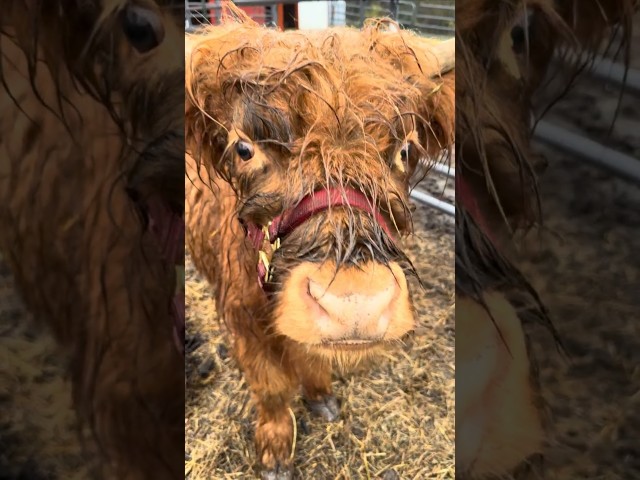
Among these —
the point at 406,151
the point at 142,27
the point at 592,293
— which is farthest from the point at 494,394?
the point at 406,151

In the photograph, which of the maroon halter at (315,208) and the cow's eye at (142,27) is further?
the maroon halter at (315,208)

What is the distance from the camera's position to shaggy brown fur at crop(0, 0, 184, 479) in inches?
16.5

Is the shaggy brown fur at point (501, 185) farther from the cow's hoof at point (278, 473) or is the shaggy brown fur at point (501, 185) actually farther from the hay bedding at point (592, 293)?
the cow's hoof at point (278, 473)

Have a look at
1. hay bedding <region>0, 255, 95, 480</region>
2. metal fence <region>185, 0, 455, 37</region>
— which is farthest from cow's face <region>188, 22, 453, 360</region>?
metal fence <region>185, 0, 455, 37</region>

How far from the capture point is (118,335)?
18.7 inches

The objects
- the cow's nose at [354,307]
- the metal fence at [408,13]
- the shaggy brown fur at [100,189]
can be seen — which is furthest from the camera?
the metal fence at [408,13]

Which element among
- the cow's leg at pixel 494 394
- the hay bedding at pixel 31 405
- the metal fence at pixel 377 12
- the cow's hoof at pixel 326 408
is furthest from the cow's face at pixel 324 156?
the cow's hoof at pixel 326 408

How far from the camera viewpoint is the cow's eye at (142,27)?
16.6 inches

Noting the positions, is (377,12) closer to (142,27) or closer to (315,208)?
(315,208)

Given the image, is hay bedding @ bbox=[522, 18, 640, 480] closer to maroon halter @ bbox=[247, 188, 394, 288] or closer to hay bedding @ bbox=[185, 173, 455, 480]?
maroon halter @ bbox=[247, 188, 394, 288]

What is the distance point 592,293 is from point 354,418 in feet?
4.68

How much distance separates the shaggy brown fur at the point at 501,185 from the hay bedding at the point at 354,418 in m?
1.07

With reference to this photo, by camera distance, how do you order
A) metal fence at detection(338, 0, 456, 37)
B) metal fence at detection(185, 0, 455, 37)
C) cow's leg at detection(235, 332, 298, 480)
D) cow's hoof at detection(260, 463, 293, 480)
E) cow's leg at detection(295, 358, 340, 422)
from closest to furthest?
cow's leg at detection(235, 332, 298, 480) → cow's hoof at detection(260, 463, 293, 480) → cow's leg at detection(295, 358, 340, 422) → metal fence at detection(185, 0, 455, 37) → metal fence at detection(338, 0, 456, 37)

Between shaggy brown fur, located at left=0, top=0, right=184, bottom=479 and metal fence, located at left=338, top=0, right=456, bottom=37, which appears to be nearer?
shaggy brown fur, located at left=0, top=0, right=184, bottom=479
